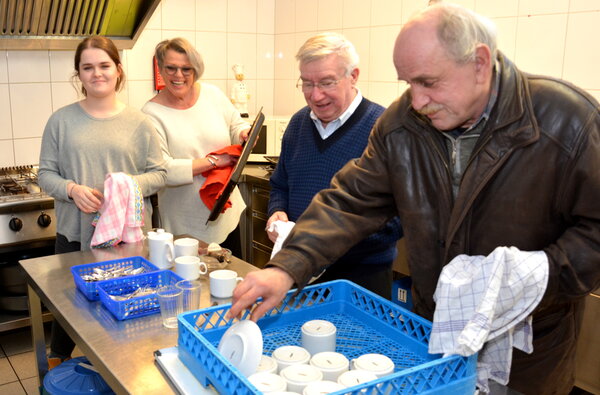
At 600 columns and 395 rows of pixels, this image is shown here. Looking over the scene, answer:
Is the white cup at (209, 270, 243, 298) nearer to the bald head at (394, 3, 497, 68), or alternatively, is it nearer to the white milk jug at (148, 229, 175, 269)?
the white milk jug at (148, 229, 175, 269)

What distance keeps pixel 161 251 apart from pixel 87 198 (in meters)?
0.41

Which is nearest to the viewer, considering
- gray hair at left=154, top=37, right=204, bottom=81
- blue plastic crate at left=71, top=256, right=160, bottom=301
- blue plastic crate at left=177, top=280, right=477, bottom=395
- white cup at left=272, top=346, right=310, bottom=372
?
blue plastic crate at left=177, top=280, right=477, bottom=395

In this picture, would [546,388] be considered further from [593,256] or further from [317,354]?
[317,354]

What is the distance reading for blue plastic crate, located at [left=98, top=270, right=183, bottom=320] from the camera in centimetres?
151

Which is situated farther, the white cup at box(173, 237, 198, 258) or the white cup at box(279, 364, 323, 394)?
Result: the white cup at box(173, 237, 198, 258)

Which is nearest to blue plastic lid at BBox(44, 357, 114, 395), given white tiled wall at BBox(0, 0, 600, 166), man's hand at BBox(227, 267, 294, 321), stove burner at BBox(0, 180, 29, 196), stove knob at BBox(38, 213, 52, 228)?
man's hand at BBox(227, 267, 294, 321)

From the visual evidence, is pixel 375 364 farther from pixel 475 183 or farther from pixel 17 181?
pixel 17 181

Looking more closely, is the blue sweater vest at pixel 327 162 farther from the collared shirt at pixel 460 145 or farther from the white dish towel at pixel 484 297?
the white dish towel at pixel 484 297

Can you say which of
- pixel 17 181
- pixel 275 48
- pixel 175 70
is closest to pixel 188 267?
pixel 175 70

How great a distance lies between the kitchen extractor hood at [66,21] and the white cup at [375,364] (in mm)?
2639

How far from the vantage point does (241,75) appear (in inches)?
153

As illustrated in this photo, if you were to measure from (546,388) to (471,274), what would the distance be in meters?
0.48

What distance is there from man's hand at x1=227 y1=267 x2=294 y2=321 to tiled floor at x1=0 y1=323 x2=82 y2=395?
1.80 meters

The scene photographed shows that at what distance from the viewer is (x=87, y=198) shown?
2084 millimetres
